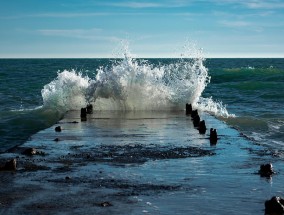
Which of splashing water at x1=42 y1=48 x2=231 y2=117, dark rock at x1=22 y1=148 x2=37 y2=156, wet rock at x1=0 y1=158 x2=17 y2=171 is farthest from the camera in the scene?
splashing water at x1=42 y1=48 x2=231 y2=117

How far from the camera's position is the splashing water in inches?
837

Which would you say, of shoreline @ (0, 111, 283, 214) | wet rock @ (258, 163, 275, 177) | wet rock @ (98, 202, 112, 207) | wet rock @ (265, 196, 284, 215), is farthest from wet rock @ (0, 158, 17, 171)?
wet rock @ (265, 196, 284, 215)

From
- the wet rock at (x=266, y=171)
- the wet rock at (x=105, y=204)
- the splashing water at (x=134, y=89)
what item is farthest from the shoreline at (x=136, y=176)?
the splashing water at (x=134, y=89)

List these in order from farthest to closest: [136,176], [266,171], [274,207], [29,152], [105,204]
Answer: [29,152], [266,171], [136,176], [105,204], [274,207]

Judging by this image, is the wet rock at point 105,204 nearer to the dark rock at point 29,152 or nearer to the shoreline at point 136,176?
the shoreline at point 136,176

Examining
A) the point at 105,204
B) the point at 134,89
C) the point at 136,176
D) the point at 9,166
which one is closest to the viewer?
the point at 105,204

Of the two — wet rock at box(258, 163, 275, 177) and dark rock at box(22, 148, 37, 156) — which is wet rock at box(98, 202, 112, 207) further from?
dark rock at box(22, 148, 37, 156)

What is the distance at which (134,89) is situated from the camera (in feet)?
70.8

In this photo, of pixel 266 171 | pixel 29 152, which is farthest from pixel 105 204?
pixel 29 152

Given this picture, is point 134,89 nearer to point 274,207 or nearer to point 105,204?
point 105,204

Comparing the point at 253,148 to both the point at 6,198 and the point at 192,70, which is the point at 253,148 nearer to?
the point at 6,198

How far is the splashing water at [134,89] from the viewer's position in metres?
21.3

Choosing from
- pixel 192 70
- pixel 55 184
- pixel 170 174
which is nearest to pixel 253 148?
pixel 170 174

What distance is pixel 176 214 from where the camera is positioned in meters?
5.96
